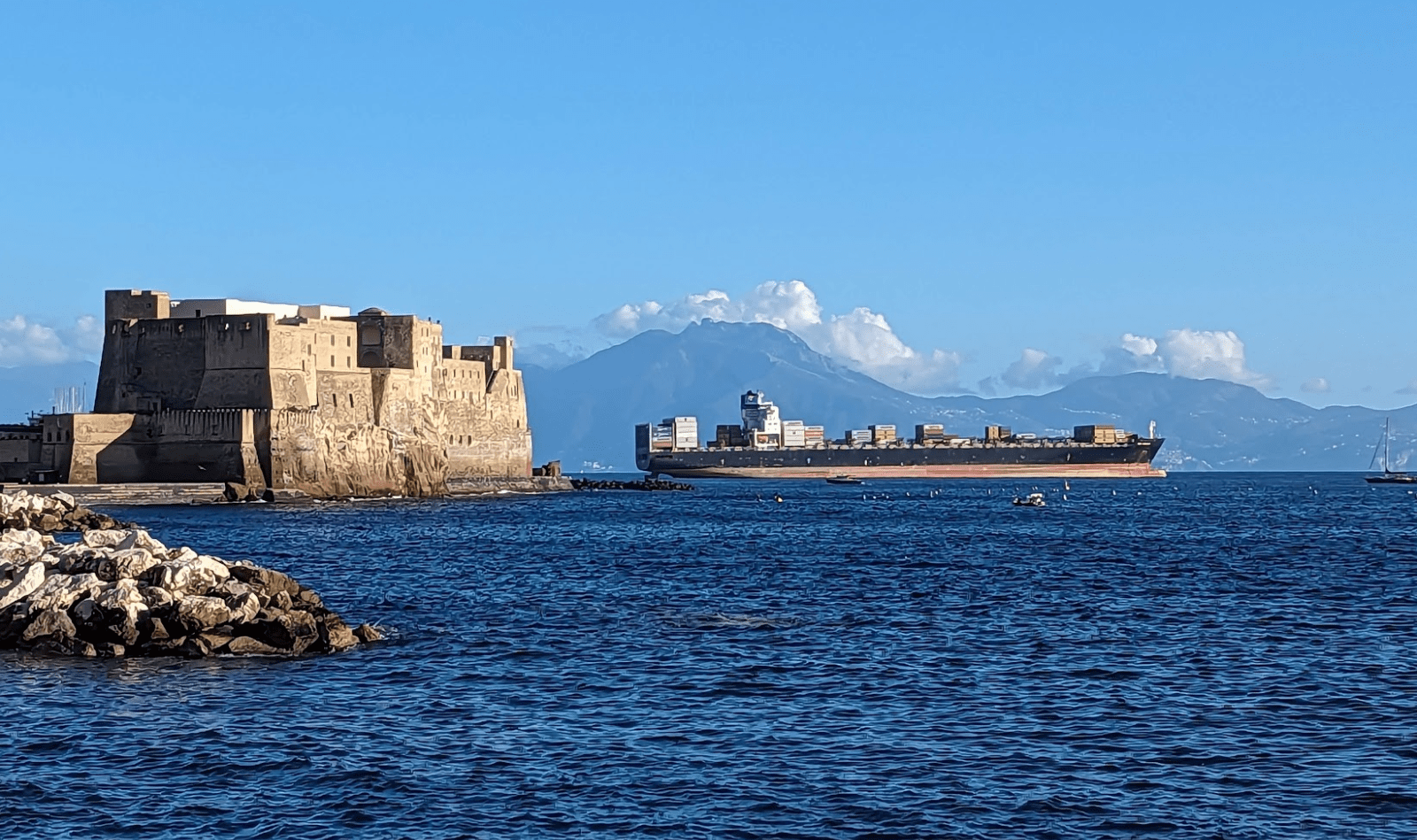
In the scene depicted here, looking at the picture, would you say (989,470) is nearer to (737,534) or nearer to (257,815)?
(737,534)

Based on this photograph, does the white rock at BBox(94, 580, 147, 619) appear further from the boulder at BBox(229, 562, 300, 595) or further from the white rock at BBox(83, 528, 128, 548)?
the white rock at BBox(83, 528, 128, 548)

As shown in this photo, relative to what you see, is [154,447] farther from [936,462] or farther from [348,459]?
[936,462]

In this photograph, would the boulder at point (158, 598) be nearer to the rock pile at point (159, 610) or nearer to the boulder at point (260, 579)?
the rock pile at point (159, 610)

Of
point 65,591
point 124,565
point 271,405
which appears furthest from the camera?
point 271,405

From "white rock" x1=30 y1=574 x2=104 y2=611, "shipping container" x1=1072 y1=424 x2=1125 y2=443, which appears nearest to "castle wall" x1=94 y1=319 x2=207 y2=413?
"white rock" x1=30 y1=574 x2=104 y2=611

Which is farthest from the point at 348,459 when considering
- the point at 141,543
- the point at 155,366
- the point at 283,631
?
the point at 283,631

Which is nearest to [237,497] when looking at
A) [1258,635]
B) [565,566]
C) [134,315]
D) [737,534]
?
[134,315]

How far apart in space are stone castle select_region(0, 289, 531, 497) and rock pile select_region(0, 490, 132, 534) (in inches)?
812

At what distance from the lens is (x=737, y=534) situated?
53344 mm

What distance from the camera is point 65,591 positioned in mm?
22453

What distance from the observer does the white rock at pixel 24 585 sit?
74.5 ft

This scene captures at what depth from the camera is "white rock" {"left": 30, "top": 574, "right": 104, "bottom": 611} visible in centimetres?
2219

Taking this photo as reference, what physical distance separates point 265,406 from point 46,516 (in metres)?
24.9

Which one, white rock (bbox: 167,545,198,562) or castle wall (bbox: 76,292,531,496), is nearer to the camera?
white rock (bbox: 167,545,198,562)
